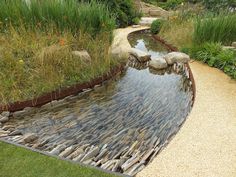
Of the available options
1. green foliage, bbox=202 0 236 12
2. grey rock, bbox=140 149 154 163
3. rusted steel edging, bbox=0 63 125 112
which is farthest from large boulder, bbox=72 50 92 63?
green foliage, bbox=202 0 236 12

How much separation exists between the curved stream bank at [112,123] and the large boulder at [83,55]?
683mm

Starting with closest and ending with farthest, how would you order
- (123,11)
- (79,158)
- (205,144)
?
(79,158) → (205,144) → (123,11)

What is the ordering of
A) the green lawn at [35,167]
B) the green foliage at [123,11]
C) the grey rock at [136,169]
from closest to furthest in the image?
the green lawn at [35,167], the grey rock at [136,169], the green foliage at [123,11]

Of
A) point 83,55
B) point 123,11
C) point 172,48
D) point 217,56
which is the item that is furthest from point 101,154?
point 123,11

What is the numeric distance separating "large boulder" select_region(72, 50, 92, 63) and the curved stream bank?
2.24 ft

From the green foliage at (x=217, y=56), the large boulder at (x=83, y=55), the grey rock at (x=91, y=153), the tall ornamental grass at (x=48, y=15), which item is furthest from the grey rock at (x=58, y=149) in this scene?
the green foliage at (x=217, y=56)

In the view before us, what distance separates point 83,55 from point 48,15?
1217 millimetres

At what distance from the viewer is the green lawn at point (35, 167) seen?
3275 mm

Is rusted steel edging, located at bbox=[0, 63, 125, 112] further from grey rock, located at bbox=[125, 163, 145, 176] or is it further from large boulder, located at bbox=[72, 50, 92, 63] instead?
grey rock, located at bbox=[125, 163, 145, 176]

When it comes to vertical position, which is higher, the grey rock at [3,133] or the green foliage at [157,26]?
the grey rock at [3,133]

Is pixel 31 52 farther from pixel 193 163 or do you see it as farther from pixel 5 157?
pixel 193 163

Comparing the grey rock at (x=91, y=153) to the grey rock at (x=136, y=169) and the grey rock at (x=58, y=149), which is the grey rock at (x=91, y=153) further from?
the grey rock at (x=136, y=169)

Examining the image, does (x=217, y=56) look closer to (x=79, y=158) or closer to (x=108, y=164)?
(x=108, y=164)

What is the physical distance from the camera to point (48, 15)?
651 cm
